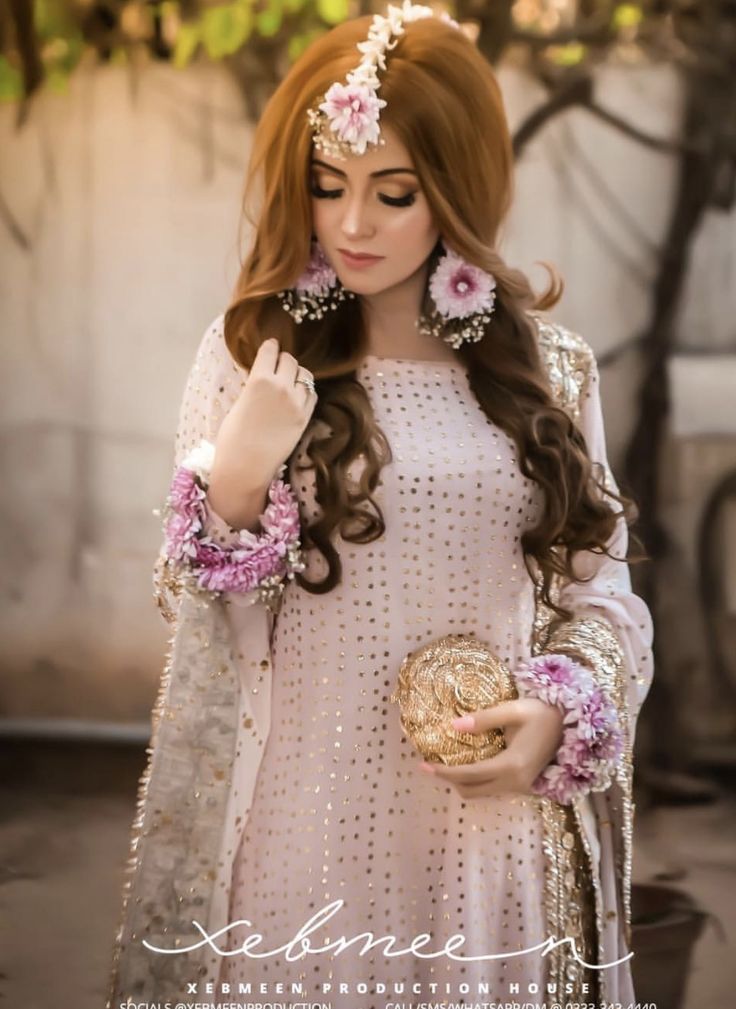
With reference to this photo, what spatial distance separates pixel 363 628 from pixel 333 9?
2.01 metres

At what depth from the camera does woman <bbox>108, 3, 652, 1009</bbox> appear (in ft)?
4.47

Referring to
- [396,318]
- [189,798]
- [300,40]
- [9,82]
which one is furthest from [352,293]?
[9,82]

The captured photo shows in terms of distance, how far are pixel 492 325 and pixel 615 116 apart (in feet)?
5.80

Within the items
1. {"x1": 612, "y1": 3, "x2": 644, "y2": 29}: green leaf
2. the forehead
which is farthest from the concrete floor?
{"x1": 612, "y1": 3, "x2": 644, "y2": 29}: green leaf

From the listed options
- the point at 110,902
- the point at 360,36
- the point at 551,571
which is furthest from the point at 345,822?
the point at 110,902

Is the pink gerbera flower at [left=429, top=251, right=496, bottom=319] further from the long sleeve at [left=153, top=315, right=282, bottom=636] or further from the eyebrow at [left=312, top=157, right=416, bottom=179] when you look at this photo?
the long sleeve at [left=153, top=315, right=282, bottom=636]

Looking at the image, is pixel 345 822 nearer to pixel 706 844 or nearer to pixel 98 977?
pixel 98 977

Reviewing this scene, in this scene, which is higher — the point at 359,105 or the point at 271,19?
the point at 271,19

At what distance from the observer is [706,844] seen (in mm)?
2967

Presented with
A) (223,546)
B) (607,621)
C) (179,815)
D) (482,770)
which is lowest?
(179,815)

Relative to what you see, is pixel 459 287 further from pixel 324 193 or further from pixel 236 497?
pixel 236 497

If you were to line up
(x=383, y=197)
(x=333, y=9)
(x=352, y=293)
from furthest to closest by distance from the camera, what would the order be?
(x=333, y=9)
(x=352, y=293)
(x=383, y=197)

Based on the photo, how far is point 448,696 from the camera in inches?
52.3

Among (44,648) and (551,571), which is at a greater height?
(551,571)
